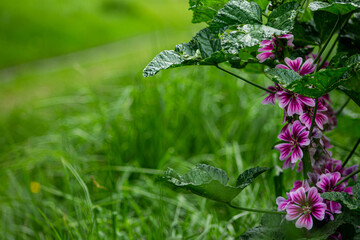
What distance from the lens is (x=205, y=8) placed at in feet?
2.49

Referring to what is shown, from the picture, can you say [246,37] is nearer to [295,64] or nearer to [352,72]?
[295,64]

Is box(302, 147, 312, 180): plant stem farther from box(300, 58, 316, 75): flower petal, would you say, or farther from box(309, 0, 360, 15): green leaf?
box(309, 0, 360, 15): green leaf

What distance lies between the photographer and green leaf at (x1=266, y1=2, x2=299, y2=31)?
0.65 metres

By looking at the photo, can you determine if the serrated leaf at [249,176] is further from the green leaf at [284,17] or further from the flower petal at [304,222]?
the green leaf at [284,17]

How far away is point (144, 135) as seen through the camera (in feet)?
5.82

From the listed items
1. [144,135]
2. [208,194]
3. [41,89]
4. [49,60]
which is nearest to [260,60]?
[208,194]

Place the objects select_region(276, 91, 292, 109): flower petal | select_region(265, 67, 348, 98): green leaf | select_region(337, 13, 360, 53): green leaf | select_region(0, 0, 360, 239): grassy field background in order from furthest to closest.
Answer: select_region(0, 0, 360, 239): grassy field background
select_region(337, 13, 360, 53): green leaf
select_region(276, 91, 292, 109): flower petal
select_region(265, 67, 348, 98): green leaf

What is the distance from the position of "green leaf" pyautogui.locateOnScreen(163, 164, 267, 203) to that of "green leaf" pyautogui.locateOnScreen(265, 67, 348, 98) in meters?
0.18

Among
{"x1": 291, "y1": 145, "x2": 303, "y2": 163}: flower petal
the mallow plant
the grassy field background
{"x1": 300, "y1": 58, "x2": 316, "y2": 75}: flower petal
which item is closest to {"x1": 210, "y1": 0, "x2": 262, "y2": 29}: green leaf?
the mallow plant

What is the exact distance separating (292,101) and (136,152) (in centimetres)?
113

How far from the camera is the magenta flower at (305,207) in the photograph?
0.69 m

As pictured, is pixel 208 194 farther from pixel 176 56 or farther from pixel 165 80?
pixel 165 80

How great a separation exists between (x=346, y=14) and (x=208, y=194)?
1.30 ft

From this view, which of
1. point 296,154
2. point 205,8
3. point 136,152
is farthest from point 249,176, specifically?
point 136,152
